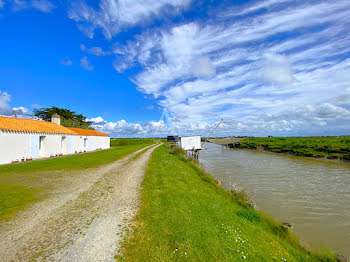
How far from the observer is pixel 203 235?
4.41 metres

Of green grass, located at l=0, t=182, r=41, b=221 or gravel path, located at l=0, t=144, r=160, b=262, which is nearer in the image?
gravel path, located at l=0, t=144, r=160, b=262

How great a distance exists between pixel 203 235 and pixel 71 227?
11.5ft

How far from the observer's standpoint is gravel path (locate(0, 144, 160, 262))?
3.60 metres

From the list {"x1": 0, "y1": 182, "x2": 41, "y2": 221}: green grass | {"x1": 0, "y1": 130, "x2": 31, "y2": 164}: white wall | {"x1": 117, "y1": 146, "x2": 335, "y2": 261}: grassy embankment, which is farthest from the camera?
{"x1": 0, "y1": 130, "x2": 31, "y2": 164}: white wall

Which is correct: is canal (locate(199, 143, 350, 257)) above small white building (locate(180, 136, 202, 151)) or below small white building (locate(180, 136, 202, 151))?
below

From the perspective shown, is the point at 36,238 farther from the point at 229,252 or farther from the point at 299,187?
the point at 299,187

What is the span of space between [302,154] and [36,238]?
3804 cm

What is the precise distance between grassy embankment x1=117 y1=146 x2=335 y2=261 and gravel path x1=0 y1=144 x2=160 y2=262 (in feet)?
1.67

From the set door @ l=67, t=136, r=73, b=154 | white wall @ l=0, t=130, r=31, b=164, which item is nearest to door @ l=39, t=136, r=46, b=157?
white wall @ l=0, t=130, r=31, b=164

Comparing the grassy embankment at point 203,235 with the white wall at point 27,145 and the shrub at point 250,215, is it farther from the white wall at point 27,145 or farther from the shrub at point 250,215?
the white wall at point 27,145

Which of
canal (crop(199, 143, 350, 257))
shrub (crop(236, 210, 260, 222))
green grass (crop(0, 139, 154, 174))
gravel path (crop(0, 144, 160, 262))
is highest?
green grass (crop(0, 139, 154, 174))

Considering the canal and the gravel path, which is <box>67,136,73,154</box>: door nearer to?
the gravel path

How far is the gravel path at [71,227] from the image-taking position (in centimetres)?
360

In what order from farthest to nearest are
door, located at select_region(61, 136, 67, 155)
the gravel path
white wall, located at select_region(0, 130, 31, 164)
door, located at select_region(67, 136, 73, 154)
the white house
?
1. door, located at select_region(67, 136, 73, 154)
2. door, located at select_region(61, 136, 67, 155)
3. the white house
4. white wall, located at select_region(0, 130, 31, 164)
5. the gravel path
